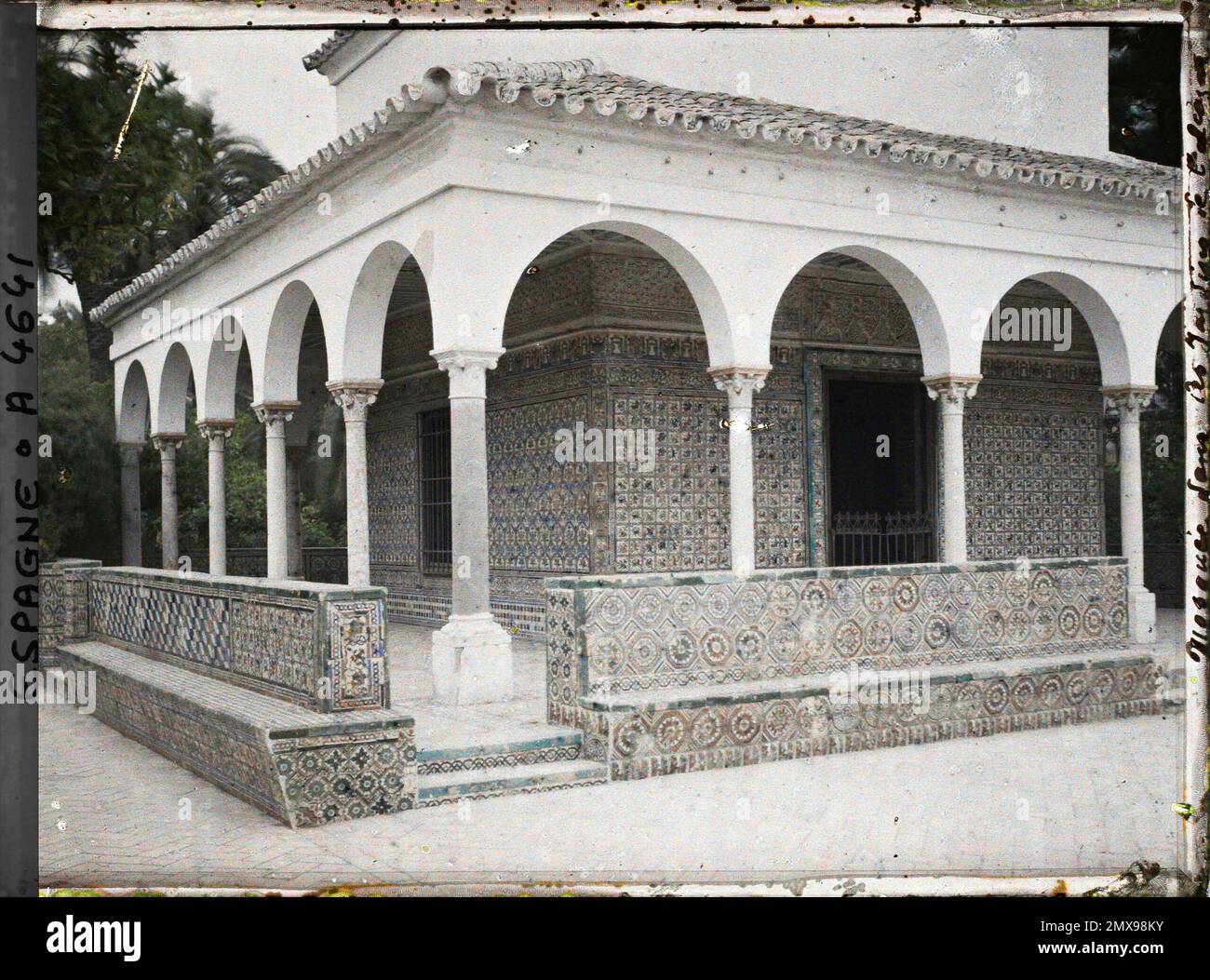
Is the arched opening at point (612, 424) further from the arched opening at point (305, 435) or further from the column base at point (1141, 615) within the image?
the column base at point (1141, 615)

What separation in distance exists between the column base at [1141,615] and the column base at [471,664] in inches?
231

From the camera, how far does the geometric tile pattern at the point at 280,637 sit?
5.58 metres

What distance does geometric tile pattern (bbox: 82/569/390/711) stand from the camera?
5.58 m

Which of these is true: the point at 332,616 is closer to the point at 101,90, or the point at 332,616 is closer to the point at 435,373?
the point at 101,90

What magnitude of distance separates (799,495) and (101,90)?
7.83 m

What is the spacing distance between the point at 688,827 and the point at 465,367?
145 inches

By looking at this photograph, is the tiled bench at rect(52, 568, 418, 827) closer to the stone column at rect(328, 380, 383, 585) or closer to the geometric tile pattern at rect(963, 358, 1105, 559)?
the stone column at rect(328, 380, 383, 585)

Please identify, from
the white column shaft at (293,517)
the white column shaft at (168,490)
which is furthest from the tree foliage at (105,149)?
the white column shaft at (293,517)

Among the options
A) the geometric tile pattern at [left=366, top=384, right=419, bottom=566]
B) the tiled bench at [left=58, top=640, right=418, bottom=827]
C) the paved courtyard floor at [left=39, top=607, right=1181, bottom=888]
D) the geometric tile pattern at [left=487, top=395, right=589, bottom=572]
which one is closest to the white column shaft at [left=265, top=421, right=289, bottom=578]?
the geometric tile pattern at [left=487, top=395, right=589, bottom=572]

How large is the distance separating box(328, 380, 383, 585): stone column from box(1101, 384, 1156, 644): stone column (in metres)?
6.48

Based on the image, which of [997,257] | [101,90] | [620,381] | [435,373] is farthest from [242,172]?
[101,90]

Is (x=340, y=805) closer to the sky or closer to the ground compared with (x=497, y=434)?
closer to the ground

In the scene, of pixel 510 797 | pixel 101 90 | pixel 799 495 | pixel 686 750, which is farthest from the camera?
pixel 799 495

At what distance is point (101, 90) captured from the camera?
17.7ft
